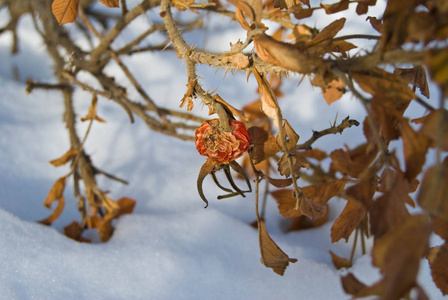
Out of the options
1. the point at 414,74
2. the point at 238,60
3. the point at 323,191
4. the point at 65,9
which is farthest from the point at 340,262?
the point at 65,9

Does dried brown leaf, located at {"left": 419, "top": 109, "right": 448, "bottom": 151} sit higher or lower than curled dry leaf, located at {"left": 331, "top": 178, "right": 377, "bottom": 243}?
higher

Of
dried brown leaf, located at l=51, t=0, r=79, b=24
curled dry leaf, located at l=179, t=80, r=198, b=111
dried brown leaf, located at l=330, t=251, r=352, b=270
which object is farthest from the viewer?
dried brown leaf, located at l=330, t=251, r=352, b=270

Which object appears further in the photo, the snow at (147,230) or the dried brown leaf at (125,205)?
the dried brown leaf at (125,205)

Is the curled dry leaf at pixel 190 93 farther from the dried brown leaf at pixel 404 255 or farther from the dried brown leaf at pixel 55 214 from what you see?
the dried brown leaf at pixel 55 214

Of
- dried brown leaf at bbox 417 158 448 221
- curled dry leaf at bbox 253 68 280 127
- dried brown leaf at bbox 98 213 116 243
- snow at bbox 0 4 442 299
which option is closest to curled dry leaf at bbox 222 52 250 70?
curled dry leaf at bbox 253 68 280 127

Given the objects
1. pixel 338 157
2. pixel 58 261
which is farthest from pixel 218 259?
pixel 338 157

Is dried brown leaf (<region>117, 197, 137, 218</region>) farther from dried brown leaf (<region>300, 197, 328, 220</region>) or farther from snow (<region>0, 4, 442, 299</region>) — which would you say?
dried brown leaf (<region>300, 197, 328, 220</region>)

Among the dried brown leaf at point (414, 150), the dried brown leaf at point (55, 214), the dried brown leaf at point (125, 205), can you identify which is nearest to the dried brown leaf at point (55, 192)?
the dried brown leaf at point (55, 214)
